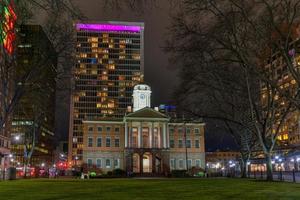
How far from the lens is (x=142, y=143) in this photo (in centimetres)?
8506

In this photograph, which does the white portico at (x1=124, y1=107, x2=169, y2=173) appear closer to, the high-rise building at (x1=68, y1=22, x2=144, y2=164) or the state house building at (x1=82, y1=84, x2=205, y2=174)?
the state house building at (x1=82, y1=84, x2=205, y2=174)

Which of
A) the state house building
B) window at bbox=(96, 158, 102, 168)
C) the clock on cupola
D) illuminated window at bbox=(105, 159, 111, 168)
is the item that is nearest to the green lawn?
the state house building

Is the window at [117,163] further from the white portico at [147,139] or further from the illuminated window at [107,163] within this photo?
the white portico at [147,139]

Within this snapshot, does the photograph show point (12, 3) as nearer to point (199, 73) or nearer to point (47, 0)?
point (47, 0)

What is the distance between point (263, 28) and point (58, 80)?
18.8 metres

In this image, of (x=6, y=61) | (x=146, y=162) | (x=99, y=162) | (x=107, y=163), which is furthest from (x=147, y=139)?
(x=6, y=61)

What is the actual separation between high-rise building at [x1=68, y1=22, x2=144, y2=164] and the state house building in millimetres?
64451

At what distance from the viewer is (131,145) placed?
3307 inches

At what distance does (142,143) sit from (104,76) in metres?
76.8

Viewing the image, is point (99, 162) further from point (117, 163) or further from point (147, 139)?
point (147, 139)

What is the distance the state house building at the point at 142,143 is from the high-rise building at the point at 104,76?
64451 mm

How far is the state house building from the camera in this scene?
274ft

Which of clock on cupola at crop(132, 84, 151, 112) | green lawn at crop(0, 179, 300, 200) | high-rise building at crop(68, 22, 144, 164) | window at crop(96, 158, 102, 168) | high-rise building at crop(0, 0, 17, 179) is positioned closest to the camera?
high-rise building at crop(0, 0, 17, 179)

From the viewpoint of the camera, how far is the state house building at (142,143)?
8356 centimetres
